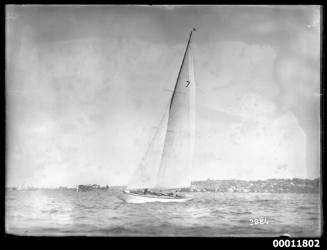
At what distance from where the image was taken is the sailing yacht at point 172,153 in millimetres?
11688

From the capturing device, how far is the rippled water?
1090cm

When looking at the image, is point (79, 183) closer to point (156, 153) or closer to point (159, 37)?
point (156, 153)

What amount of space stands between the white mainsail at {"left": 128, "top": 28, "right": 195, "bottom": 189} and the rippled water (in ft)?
3.62

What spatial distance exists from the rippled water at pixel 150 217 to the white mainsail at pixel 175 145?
3.62 feet

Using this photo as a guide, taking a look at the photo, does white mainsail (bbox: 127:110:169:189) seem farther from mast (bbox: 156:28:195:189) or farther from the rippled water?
the rippled water

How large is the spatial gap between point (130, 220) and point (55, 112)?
3.14 meters

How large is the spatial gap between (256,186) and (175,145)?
247cm

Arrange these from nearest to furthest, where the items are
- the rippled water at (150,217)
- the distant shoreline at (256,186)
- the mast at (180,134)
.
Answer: the rippled water at (150,217) < the distant shoreline at (256,186) < the mast at (180,134)

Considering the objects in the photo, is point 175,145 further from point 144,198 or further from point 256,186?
point 256,186

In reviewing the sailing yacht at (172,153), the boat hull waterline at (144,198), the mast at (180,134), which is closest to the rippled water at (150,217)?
the boat hull waterline at (144,198)
